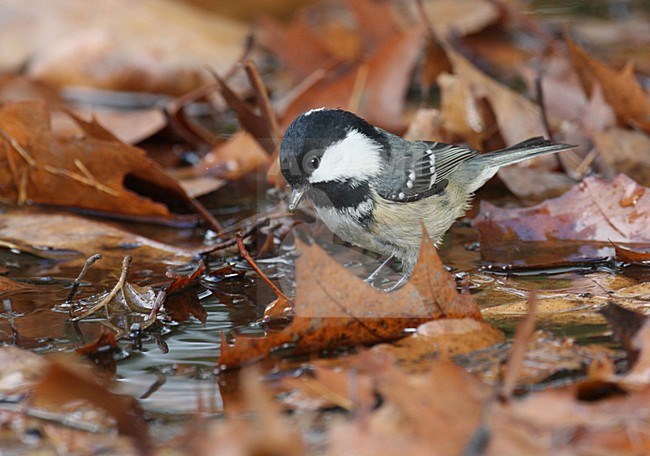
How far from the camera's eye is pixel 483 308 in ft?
10.5

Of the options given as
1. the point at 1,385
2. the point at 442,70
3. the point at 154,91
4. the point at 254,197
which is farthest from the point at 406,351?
the point at 154,91

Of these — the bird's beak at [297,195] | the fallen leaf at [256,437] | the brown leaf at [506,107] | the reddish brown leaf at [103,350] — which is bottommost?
the reddish brown leaf at [103,350]

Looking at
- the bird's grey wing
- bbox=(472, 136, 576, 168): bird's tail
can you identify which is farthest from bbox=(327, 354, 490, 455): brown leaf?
bbox=(472, 136, 576, 168): bird's tail

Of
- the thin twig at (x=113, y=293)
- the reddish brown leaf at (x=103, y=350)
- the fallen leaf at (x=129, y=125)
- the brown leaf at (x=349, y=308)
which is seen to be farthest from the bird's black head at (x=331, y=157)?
the fallen leaf at (x=129, y=125)

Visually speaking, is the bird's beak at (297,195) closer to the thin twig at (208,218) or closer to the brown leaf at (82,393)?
the thin twig at (208,218)

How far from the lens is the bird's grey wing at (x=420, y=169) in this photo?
156 inches

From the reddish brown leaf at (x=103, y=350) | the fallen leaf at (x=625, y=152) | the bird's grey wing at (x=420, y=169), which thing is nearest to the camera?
the reddish brown leaf at (x=103, y=350)

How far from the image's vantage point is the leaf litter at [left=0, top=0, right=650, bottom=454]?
210 cm

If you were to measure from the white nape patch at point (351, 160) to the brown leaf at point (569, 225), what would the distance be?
0.57 m

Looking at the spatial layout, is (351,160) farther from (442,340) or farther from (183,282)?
(442,340)

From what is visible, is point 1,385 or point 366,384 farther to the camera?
point 1,385

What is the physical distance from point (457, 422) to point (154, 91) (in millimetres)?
5702

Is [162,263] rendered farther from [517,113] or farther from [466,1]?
[466,1]

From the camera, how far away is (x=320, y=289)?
270cm
